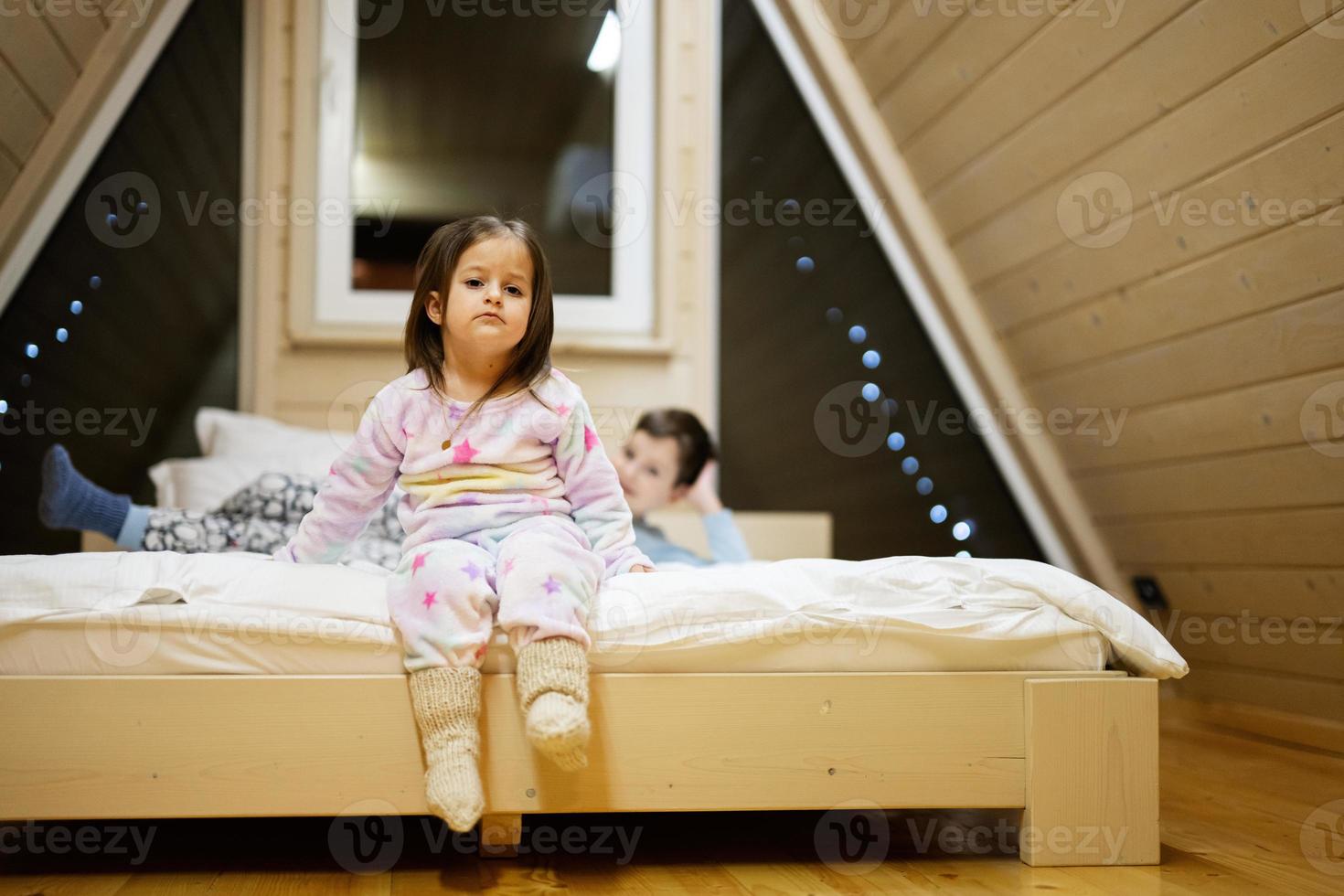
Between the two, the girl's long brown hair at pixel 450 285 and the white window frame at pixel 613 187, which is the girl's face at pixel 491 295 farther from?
the white window frame at pixel 613 187

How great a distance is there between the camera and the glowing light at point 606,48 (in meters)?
2.79

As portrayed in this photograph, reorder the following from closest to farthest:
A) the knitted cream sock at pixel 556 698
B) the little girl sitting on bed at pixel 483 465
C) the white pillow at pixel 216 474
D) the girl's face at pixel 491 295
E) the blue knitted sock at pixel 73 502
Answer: the knitted cream sock at pixel 556 698 < the little girl sitting on bed at pixel 483 465 < the girl's face at pixel 491 295 < the blue knitted sock at pixel 73 502 < the white pillow at pixel 216 474

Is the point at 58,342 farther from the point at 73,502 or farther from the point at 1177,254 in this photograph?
the point at 1177,254

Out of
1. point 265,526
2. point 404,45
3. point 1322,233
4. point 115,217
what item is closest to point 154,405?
point 115,217

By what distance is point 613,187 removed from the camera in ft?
9.11

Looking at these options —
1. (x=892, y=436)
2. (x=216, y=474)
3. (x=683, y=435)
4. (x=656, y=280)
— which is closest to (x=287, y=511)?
(x=216, y=474)

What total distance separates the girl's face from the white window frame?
4.12ft

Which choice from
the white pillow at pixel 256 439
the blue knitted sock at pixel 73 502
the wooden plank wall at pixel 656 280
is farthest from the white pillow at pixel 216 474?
the wooden plank wall at pixel 656 280

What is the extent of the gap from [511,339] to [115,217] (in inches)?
61.2

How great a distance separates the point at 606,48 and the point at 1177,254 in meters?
1.49

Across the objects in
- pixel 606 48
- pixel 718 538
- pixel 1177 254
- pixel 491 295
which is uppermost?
pixel 606 48

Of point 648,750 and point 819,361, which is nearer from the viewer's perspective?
point 648,750

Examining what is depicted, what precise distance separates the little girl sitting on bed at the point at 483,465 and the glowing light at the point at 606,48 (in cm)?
145

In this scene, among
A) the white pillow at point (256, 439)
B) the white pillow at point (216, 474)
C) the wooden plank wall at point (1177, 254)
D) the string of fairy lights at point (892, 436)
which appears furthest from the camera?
the string of fairy lights at point (892, 436)
